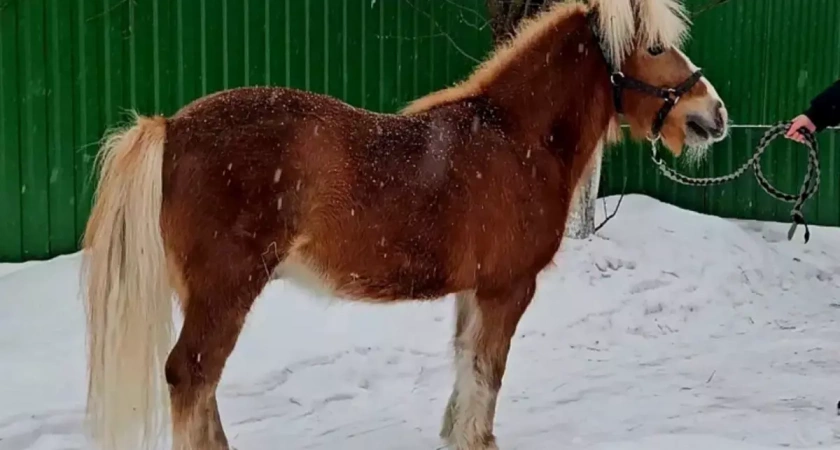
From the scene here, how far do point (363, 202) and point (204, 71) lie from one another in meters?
4.19

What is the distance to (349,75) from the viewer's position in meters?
7.97

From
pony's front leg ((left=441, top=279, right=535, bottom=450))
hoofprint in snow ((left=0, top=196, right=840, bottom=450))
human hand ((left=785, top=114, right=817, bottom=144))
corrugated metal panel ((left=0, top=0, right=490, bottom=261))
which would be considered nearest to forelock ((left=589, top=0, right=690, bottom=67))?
human hand ((left=785, top=114, right=817, bottom=144))

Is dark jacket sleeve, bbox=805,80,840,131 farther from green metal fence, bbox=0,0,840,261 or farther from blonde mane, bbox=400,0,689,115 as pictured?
green metal fence, bbox=0,0,840,261

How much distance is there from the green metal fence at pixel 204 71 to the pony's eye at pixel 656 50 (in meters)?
4.25

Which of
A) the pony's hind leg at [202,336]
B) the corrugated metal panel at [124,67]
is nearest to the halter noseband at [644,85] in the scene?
the pony's hind leg at [202,336]

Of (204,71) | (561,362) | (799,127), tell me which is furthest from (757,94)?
(799,127)

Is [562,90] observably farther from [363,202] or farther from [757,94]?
[757,94]

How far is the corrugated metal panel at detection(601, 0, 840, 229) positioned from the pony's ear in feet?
16.9

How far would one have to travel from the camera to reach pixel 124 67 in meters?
6.84

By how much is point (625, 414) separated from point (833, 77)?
8.54 metres

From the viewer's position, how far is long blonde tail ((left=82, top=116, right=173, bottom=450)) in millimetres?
3213

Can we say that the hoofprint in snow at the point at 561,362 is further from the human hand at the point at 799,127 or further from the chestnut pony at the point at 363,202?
the human hand at the point at 799,127

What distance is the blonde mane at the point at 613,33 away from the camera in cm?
393

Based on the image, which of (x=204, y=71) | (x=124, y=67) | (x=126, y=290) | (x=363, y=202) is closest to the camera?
(x=126, y=290)
